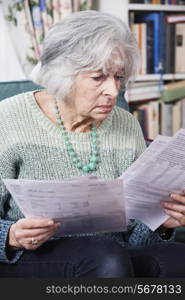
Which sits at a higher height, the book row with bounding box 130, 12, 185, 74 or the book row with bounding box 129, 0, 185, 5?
the book row with bounding box 129, 0, 185, 5

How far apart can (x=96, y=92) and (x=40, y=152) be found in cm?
20

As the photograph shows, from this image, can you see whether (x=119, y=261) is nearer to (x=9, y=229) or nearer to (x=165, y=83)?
(x=9, y=229)

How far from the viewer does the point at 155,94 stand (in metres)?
2.39

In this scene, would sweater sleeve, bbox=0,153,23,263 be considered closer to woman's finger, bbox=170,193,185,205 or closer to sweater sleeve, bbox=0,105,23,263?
sweater sleeve, bbox=0,105,23,263

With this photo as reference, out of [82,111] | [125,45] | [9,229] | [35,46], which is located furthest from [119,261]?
[35,46]

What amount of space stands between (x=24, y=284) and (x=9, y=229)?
5.0 inches

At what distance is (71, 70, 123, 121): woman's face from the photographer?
44.7 inches

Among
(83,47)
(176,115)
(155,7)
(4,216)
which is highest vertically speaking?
(83,47)

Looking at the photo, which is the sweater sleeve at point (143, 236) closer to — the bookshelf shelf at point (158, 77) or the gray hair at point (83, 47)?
the gray hair at point (83, 47)

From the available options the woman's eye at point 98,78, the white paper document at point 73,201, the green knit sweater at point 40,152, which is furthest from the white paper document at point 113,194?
the woman's eye at point 98,78

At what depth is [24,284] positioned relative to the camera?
1023 mm

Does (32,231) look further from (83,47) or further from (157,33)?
(157,33)

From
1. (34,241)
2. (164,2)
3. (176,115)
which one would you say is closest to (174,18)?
(164,2)

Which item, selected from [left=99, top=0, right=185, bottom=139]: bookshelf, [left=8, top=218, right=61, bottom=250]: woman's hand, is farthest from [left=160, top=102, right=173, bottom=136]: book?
[left=8, top=218, right=61, bottom=250]: woman's hand
